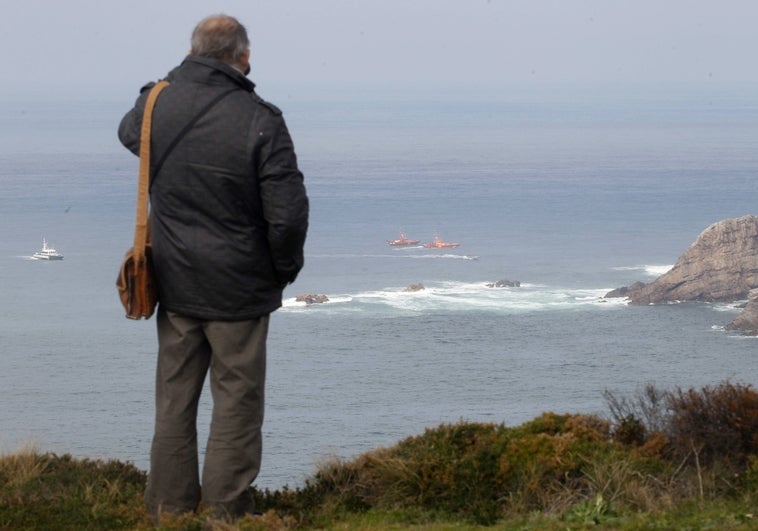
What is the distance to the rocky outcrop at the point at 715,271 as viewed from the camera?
112500 millimetres

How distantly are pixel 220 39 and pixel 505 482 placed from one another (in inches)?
104

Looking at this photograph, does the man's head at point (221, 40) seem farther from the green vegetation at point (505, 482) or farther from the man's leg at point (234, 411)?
the green vegetation at point (505, 482)

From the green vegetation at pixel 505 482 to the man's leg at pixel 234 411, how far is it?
0.18 m

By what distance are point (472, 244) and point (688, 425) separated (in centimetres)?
14850

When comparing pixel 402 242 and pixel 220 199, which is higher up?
pixel 402 242

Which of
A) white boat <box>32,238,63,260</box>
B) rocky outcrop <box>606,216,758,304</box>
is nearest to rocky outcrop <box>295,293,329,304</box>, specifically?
rocky outcrop <box>606,216,758,304</box>

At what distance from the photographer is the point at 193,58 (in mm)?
5145

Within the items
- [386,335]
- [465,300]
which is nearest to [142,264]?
[386,335]

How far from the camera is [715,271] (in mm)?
114688

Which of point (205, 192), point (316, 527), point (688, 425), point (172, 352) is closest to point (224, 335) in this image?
point (172, 352)

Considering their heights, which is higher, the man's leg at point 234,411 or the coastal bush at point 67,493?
the man's leg at point 234,411

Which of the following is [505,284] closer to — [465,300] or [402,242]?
[465,300]

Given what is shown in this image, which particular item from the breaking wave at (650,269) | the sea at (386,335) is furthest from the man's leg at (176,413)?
the breaking wave at (650,269)

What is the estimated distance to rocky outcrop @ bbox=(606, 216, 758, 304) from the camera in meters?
112
